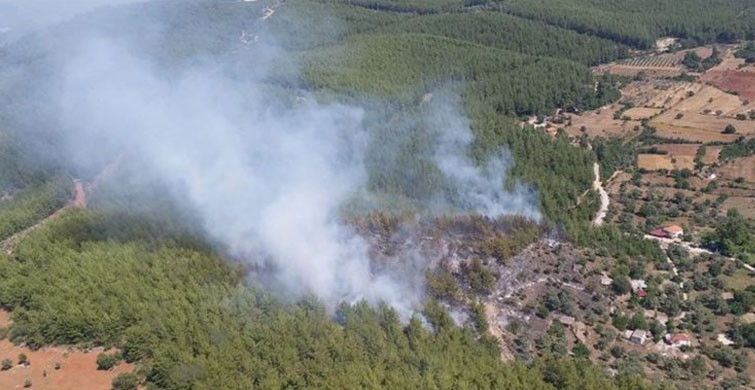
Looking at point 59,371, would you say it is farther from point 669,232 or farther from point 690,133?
point 690,133

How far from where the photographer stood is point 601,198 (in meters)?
46.2

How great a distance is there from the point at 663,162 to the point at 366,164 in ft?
71.9

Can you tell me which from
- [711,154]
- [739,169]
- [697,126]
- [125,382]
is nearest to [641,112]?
[697,126]

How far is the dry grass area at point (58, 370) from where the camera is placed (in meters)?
27.7

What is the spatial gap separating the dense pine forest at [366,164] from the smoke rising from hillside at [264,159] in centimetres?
130

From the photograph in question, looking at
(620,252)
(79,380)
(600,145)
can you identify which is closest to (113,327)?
(79,380)

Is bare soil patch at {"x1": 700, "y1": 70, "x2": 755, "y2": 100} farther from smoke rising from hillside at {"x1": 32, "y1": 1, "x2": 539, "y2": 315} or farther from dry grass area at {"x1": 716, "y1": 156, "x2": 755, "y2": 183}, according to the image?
smoke rising from hillside at {"x1": 32, "y1": 1, "x2": 539, "y2": 315}

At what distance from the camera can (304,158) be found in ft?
151

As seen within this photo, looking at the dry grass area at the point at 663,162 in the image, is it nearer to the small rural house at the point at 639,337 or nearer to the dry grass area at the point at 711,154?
the dry grass area at the point at 711,154

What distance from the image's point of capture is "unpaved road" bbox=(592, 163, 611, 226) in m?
43.4

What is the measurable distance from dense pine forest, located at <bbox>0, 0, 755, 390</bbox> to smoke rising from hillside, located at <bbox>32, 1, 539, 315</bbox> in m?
1.30

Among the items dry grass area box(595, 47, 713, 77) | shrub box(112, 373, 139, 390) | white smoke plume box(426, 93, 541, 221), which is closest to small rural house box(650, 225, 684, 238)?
white smoke plume box(426, 93, 541, 221)

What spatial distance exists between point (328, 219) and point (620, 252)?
1570 cm

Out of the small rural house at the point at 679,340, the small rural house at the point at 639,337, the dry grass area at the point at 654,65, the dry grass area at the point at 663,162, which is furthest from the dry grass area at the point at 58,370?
the dry grass area at the point at 654,65
